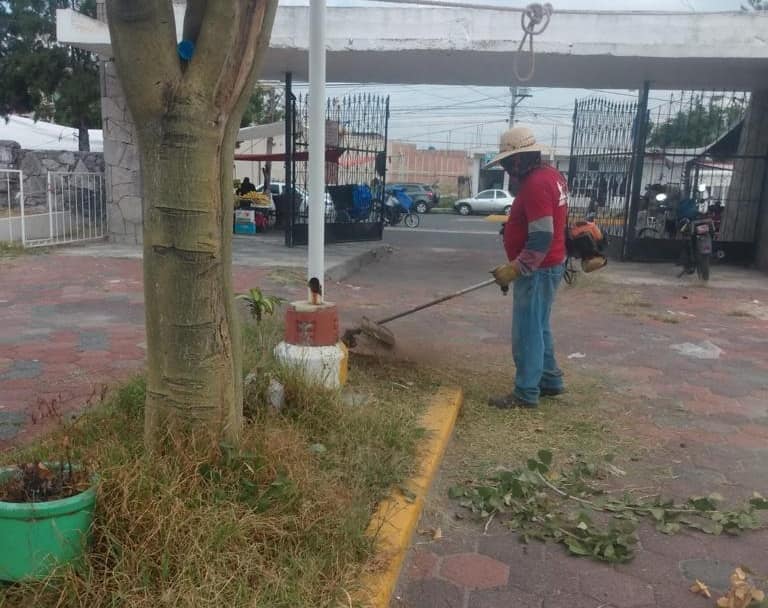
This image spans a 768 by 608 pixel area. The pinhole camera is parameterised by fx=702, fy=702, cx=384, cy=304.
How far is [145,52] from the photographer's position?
2.25 metres

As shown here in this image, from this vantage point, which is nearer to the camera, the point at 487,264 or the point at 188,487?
the point at 188,487

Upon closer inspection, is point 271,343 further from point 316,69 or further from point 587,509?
point 587,509

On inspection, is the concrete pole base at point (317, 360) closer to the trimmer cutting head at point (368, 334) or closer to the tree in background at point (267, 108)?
the trimmer cutting head at point (368, 334)

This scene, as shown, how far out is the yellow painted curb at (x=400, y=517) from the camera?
2.39m

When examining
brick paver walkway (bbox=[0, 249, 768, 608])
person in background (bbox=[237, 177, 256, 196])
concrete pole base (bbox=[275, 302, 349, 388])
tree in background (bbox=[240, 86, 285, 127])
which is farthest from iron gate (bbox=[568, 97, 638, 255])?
tree in background (bbox=[240, 86, 285, 127])

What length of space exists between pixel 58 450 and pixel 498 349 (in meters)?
4.13

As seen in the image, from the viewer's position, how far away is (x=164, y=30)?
7.49 feet

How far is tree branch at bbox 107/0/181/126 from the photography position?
2232 mm

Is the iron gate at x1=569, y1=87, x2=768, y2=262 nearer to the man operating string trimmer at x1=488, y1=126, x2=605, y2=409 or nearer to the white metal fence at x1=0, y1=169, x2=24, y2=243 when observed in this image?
the man operating string trimmer at x1=488, y1=126, x2=605, y2=409

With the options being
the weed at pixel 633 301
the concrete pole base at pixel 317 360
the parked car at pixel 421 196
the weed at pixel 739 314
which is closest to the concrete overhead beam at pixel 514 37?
the weed at pixel 633 301

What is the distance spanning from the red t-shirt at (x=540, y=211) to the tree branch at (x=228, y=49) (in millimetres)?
2122

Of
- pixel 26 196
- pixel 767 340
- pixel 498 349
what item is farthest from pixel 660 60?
pixel 26 196

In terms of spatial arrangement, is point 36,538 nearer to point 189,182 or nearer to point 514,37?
point 189,182

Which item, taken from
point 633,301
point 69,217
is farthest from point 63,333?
point 69,217
